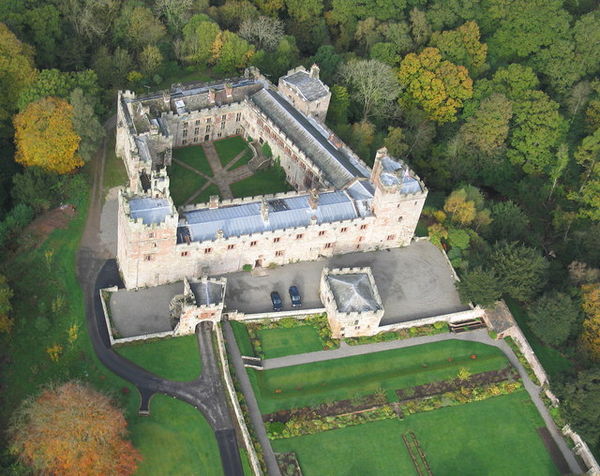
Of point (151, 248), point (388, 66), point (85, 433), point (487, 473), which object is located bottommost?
point (487, 473)

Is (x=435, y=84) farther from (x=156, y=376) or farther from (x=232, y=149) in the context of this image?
(x=156, y=376)

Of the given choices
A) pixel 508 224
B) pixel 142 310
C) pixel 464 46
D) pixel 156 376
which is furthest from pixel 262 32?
pixel 156 376

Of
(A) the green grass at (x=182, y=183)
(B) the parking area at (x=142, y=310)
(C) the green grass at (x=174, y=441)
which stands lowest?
(C) the green grass at (x=174, y=441)

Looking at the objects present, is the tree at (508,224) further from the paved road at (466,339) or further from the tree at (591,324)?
the paved road at (466,339)

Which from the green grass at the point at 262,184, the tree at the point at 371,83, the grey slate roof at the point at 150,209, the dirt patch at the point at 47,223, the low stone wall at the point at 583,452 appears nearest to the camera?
the low stone wall at the point at 583,452

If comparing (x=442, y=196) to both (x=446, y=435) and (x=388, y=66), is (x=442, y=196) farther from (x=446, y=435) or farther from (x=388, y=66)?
(x=446, y=435)

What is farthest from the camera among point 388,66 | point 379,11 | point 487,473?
point 379,11

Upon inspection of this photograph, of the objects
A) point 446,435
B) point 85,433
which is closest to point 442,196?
point 446,435

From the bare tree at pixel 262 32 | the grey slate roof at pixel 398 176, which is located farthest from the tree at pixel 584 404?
the bare tree at pixel 262 32

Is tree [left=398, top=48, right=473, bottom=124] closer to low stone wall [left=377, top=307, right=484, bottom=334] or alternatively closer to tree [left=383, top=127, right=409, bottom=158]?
tree [left=383, top=127, right=409, bottom=158]
